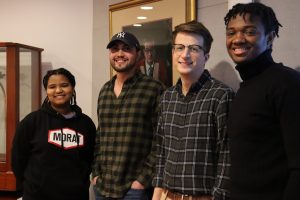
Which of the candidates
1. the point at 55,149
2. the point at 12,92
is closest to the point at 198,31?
the point at 55,149

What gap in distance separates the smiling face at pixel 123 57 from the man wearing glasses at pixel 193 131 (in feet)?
1.05

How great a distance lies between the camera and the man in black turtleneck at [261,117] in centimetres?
113

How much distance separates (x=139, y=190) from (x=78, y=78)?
125 cm

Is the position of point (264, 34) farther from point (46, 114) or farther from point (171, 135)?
point (46, 114)

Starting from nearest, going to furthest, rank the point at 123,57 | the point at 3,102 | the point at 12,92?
the point at 123,57 → the point at 12,92 → the point at 3,102

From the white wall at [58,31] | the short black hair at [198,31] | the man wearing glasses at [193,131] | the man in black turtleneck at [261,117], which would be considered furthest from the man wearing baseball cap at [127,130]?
the white wall at [58,31]

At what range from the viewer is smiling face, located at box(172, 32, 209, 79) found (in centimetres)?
162

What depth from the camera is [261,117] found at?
48.2 inches

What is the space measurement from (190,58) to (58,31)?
5.30 feet

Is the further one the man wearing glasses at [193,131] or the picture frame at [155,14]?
the picture frame at [155,14]

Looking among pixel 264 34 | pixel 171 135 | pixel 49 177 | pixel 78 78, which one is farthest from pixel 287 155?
pixel 78 78

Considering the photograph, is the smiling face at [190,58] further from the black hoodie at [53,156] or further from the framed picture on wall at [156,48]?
the black hoodie at [53,156]

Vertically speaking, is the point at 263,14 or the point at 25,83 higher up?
the point at 263,14

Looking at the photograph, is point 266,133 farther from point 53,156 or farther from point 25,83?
point 25,83
